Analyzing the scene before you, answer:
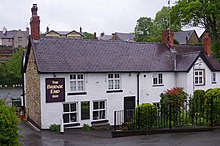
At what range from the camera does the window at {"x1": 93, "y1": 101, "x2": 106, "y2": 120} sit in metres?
23.2

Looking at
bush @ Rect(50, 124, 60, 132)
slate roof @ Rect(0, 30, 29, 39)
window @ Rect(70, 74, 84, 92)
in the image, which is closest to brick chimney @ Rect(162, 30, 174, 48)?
window @ Rect(70, 74, 84, 92)

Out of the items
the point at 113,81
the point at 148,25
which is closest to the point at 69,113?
the point at 113,81

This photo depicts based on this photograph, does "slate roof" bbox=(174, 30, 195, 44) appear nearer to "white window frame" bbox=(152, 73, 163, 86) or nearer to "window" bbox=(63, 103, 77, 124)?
"white window frame" bbox=(152, 73, 163, 86)

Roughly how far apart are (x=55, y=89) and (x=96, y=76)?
12.1ft

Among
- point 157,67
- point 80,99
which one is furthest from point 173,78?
point 80,99

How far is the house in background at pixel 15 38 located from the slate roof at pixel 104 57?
209 ft

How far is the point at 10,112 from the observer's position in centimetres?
838

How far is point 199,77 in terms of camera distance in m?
27.5

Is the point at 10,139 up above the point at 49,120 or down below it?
above

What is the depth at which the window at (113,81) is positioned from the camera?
2398cm

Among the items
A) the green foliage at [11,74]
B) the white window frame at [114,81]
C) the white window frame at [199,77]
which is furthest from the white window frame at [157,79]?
the green foliage at [11,74]

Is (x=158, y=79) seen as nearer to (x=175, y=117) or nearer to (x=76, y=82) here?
(x=76, y=82)

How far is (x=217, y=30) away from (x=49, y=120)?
2590 centimetres

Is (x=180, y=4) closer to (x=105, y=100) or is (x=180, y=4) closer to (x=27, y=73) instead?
(x=105, y=100)
